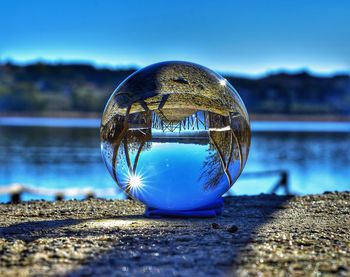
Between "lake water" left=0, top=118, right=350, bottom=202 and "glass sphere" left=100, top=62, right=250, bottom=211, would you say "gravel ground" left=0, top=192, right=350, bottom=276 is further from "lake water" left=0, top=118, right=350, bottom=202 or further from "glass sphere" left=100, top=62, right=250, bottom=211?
"lake water" left=0, top=118, right=350, bottom=202

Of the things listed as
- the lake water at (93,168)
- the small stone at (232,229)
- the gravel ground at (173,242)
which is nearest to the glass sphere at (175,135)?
the gravel ground at (173,242)

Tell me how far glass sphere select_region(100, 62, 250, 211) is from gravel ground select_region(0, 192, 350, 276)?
1.10ft

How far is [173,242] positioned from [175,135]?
0.92m

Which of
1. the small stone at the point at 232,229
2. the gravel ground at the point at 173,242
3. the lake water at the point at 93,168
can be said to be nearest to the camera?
the gravel ground at the point at 173,242

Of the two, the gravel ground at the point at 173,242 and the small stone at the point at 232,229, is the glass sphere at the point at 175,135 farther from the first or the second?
the small stone at the point at 232,229

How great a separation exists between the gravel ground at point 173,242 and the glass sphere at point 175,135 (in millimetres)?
337

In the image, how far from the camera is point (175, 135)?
170 inches

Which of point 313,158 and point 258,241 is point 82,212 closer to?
point 258,241

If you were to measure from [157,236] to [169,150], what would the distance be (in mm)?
738

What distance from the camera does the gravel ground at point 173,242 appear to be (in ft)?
10.6

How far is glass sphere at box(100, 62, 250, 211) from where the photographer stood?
14.4ft

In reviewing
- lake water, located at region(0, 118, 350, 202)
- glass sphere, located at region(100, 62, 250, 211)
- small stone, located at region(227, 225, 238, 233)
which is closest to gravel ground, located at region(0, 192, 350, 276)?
small stone, located at region(227, 225, 238, 233)

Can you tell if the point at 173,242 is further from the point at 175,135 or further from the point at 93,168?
the point at 93,168

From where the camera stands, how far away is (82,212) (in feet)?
18.0
